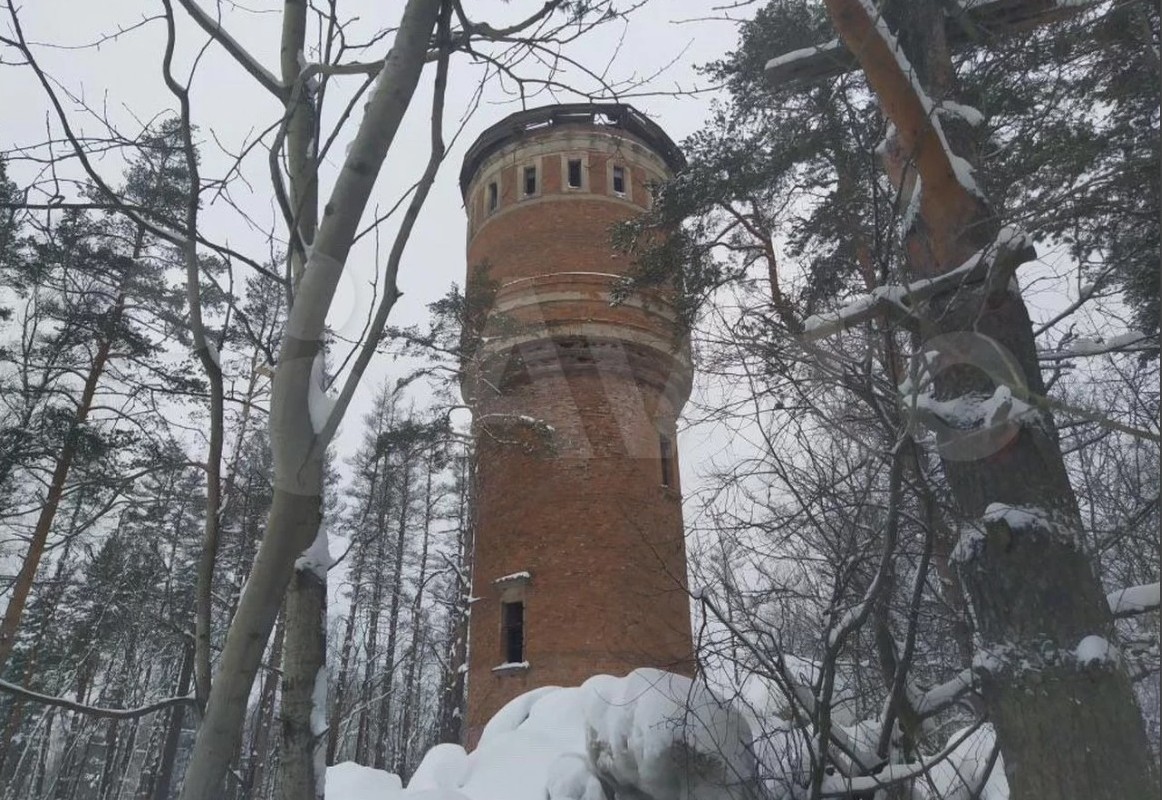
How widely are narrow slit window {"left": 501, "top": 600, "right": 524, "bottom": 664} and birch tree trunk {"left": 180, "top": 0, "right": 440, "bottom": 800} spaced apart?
487 inches

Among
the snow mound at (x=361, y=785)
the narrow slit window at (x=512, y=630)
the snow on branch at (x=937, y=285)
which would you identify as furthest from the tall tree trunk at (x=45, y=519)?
the snow on branch at (x=937, y=285)

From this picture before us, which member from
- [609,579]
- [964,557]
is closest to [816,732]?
[964,557]

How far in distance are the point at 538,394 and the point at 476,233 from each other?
4.43 m

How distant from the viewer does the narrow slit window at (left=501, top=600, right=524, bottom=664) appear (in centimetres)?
1358

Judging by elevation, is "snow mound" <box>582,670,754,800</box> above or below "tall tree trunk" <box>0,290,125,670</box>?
below

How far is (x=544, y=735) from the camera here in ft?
28.3

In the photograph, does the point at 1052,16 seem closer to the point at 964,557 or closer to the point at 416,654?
the point at 964,557

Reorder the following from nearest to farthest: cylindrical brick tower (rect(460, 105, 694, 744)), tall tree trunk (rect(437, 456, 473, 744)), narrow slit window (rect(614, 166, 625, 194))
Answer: cylindrical brick tower (rect(460, 105, 694, 744)), tall tree trunk (rect(437, 456, 473, 744)), narrow slit window (rect(614, 166, 625, 194))

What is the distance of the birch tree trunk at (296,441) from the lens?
5.17ft

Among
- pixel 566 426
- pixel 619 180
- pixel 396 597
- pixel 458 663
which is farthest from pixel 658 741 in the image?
pixel 396 597

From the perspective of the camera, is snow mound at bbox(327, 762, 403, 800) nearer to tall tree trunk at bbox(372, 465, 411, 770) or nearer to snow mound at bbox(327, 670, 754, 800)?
snow mound at bbox(327, 670, 754, 800)

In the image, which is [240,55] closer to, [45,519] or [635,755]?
[635,755]

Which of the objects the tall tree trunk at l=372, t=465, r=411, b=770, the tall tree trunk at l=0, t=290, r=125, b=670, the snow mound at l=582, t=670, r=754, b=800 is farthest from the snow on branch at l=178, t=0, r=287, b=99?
the tall tree trunk at l=372, t=465, r=411, b=770

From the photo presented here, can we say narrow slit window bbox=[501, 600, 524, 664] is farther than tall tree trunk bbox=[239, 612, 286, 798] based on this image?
No
